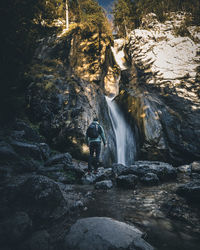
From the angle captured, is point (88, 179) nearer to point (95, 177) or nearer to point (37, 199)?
point (95, 177)

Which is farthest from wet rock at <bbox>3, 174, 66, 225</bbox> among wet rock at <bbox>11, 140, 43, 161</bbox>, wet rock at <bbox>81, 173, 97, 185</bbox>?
wet rock at <bbox>11, 140, 43, 161</bbox>

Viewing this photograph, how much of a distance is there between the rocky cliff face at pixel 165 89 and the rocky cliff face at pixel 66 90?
137 inches

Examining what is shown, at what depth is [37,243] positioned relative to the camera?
6.01 feet

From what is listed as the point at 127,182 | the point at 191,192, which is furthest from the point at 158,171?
the point at 191,192

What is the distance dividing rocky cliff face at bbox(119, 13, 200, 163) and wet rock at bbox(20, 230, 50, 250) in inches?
378

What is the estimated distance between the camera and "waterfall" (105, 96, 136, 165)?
11.3m

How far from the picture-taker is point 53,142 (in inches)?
368

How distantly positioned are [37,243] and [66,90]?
10.3 metres

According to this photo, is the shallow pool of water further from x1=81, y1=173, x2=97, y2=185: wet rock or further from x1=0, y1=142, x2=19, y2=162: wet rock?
x1=0, y1=142, x2=19, y2=162: wet rock

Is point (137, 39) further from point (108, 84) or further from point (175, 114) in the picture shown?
point (175, 114)

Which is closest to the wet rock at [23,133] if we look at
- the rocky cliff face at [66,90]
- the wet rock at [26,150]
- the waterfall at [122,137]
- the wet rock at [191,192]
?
the rocky cliff face at [66,90]

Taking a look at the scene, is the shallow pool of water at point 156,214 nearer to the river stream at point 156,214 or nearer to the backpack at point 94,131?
the river stream at point 156,214

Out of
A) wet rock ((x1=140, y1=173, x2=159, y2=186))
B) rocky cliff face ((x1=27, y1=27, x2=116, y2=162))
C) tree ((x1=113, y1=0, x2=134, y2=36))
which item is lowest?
wet rock ((x1=140, y1=173, x2=159, y2=186))

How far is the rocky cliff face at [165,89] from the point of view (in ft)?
35.7
